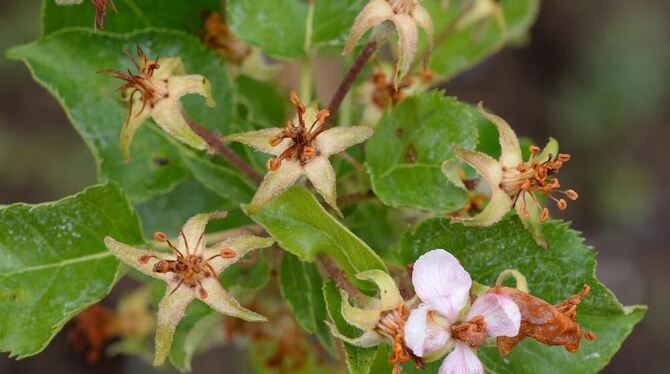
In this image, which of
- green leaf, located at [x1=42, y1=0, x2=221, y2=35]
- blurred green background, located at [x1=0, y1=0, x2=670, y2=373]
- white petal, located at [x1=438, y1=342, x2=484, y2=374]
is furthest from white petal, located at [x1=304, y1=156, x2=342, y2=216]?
blurred green background, located at [x1=0, y1=0, x2=670, y2=373]

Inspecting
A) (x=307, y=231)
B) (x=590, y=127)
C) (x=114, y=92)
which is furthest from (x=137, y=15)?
(x=590, y=127)

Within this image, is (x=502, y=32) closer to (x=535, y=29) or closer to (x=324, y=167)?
(x=324, y=167)

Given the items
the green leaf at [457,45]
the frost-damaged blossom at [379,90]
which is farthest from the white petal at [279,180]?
the green leaf at [457,45]

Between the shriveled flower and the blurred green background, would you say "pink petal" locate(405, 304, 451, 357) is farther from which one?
the blurred green background

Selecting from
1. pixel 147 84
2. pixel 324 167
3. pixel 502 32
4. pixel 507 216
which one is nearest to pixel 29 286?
pixel 147 84

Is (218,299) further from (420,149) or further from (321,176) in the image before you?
(420,149)

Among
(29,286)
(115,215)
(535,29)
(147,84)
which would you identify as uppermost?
(535,29)
